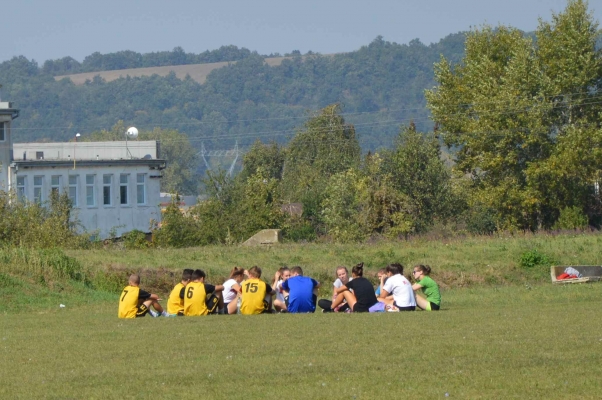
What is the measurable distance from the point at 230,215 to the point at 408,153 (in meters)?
14.0

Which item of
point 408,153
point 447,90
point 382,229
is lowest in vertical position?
point 382,229

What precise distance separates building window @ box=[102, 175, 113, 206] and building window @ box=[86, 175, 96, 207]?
2.71ft

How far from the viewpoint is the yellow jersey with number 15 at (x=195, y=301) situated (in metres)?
21.9

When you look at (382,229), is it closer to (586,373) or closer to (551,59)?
(551,59)

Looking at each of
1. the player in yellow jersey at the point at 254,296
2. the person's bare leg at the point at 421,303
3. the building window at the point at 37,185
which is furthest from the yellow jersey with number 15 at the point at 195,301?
the building window at the point at 37,185

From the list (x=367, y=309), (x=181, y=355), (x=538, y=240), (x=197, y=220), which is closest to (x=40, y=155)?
(x=197, y=220)

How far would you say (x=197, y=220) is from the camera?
67.5 m

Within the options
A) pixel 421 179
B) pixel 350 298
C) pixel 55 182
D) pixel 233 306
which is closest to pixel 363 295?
pixel 350 298

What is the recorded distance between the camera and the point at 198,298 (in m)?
21.9

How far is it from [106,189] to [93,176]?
5.47 feet

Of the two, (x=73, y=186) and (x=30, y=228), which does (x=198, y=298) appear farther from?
(x=73, y=186)

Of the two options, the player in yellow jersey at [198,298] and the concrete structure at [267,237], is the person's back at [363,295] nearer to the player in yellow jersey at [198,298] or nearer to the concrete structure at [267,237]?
the player in yellow jersey at [198,298]

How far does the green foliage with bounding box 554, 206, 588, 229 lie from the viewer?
68438 millimetres

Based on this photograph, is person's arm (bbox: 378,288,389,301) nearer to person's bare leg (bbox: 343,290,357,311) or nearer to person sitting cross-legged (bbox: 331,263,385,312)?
person sitting cross-legged (bbox: 331,263,385,312)
